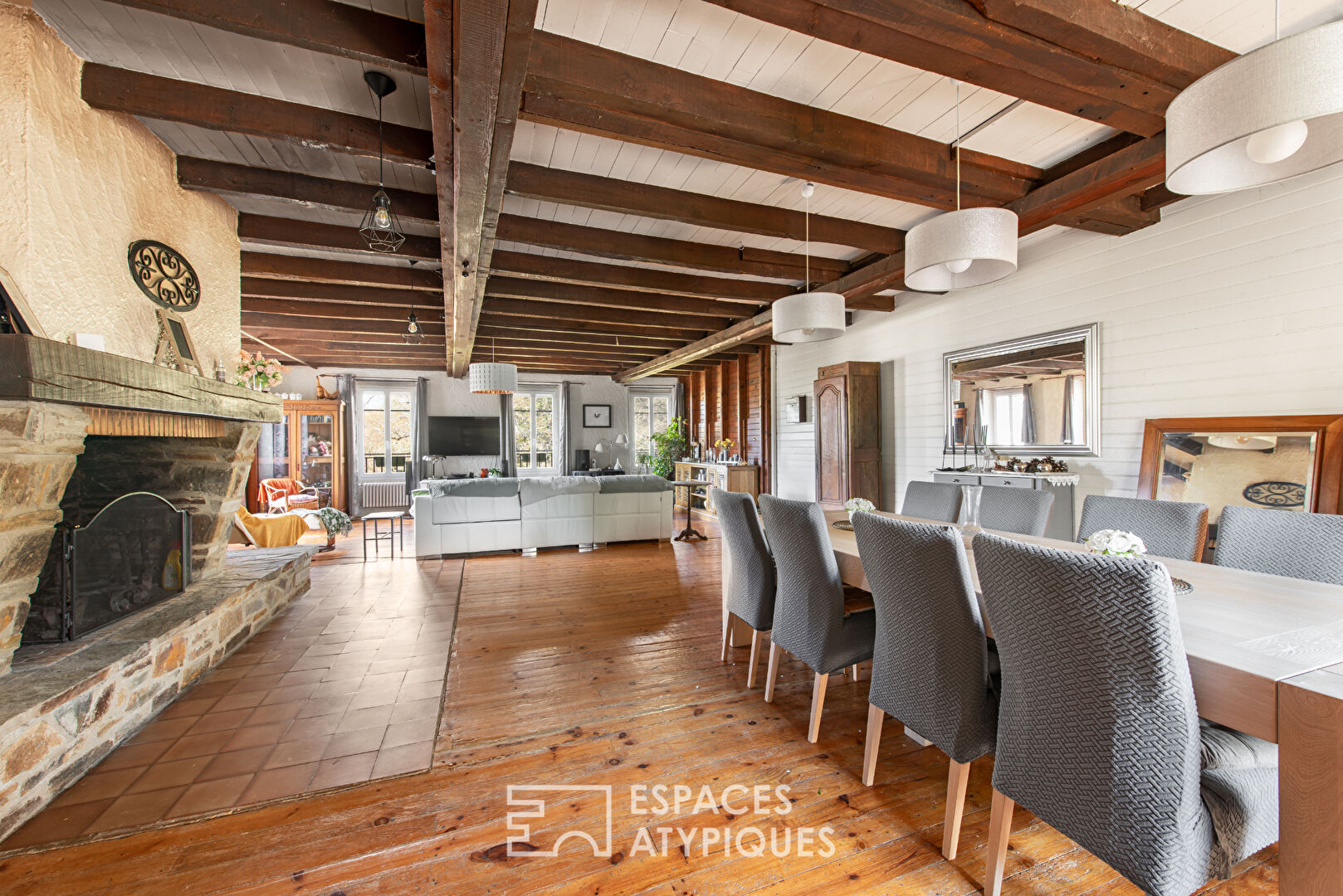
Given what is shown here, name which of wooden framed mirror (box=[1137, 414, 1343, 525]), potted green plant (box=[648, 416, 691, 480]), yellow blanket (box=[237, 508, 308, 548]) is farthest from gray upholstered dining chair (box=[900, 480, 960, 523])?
potted green plant (box=[648, 416, 691, 480])

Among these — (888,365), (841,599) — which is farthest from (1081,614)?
(888,365)

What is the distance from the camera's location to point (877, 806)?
1809 millimetres

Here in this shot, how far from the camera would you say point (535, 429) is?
10539 millimetres

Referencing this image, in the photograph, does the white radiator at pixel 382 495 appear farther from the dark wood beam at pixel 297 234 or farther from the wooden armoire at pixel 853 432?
the wooden armoire at pixel 853 432

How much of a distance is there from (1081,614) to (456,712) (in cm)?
238

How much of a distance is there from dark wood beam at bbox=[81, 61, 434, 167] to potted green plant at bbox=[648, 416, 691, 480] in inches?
308

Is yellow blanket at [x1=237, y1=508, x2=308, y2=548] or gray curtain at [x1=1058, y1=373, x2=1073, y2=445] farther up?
gray curtain at [x1=1058, y1=373, x2=1073, y2=445]

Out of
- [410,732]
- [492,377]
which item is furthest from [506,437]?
[410,732]

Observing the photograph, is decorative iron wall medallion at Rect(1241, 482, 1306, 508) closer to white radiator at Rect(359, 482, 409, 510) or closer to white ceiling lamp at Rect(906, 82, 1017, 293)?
white ceiling lamp at Rect(906, 82, 1017, 293)

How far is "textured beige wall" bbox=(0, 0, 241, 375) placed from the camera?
1.92 metres

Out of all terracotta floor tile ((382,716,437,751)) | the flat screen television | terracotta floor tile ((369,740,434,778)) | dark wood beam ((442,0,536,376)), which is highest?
dark wood beam ((442,0,536,376))

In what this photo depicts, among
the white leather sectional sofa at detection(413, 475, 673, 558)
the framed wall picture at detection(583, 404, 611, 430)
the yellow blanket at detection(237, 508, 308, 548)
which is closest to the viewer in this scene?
the yellow blanket at detection(237, 508, 308, 548)

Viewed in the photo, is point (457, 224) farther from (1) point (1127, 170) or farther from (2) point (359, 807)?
(1) point (1127, 170)

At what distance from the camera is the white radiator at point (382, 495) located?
936 centimetres
